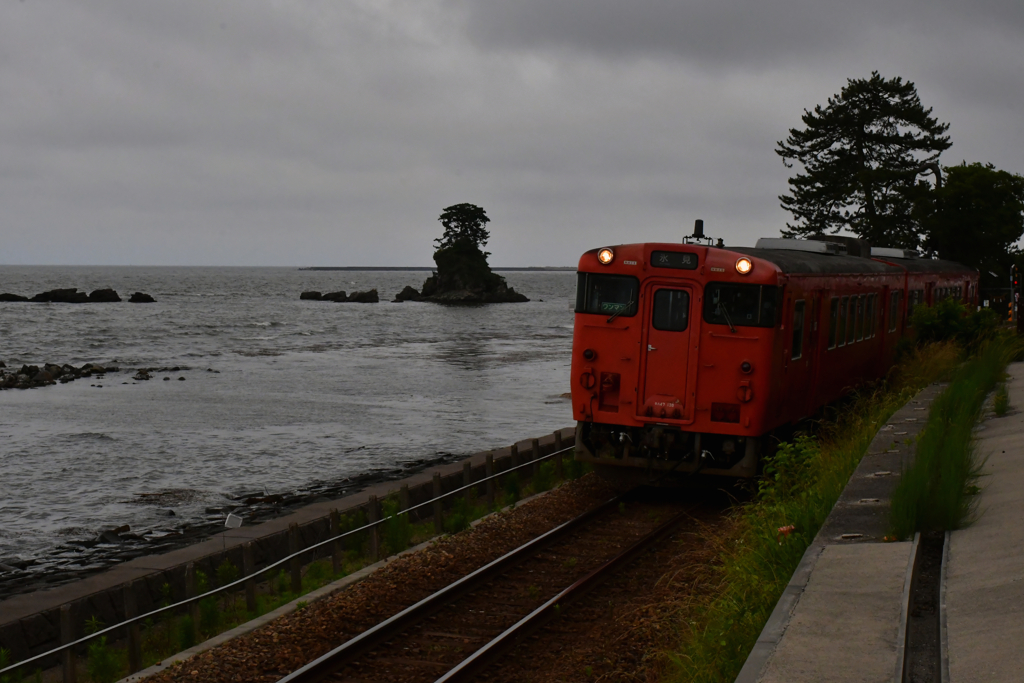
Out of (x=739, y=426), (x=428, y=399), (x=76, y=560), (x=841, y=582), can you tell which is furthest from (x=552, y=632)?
(x=428, y=399)

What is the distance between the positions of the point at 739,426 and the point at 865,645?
23.3 feet

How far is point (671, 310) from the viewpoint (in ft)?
42.0

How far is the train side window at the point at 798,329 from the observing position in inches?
526

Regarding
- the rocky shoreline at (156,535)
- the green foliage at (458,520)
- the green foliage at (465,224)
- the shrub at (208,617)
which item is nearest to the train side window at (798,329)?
the green foliage at (458,520)

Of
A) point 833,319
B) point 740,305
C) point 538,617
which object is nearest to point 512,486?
point 740,305

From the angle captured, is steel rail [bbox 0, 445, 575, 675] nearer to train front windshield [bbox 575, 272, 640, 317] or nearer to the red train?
the red train

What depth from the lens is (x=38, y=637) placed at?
9734mm

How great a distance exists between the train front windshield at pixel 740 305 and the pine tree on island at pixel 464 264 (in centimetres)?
Answer: 11727

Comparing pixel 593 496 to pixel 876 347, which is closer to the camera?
pixel 593 496

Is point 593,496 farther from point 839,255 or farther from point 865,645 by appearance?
point 865,645

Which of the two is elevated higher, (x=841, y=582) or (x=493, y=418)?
(x=841, y=582)

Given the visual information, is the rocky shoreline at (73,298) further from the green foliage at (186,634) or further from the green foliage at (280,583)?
the green foliage at (186,634)

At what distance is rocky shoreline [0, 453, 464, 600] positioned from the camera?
14.2m

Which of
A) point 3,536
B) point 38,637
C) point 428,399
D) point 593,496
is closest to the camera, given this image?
point 38,637
